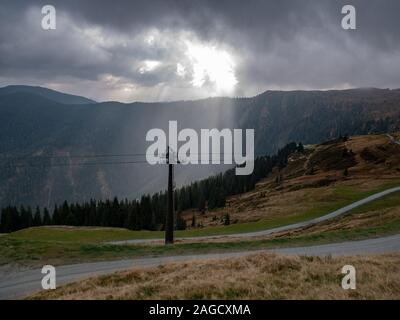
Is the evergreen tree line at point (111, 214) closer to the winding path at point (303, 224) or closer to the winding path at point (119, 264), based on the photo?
the winding path at point (303, 224)

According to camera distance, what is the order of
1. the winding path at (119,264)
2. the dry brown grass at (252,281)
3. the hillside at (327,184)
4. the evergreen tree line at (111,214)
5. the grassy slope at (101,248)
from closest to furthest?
1. the dry brown grass at (252,281)
2. the winding path at (119,264)
3. the grassy slope at (101,248)
4. the hillside at (327,184)
5. the evergreen tree line at (111,214)

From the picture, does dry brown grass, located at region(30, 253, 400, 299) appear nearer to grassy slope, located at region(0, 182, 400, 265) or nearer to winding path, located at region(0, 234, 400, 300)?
winding path, located at region(0, 234, 400, 300)

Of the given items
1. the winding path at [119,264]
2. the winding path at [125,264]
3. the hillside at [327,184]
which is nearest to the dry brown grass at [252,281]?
the winding path at [119,264]

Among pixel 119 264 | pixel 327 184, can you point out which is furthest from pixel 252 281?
pixel 327 184

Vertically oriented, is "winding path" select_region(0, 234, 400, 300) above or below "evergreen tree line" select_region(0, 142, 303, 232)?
above

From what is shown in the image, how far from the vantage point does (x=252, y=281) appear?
12.0 meters

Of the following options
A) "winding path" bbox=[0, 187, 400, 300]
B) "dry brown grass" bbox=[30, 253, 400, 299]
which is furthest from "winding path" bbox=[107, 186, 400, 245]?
"dry brown grass" bbox=[30, 253, 400, 299]

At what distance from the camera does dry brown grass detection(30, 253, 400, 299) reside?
35.5 feet

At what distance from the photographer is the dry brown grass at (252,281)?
10812 mm

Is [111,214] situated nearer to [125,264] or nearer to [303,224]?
[303,224]

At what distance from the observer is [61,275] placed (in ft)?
68.8
